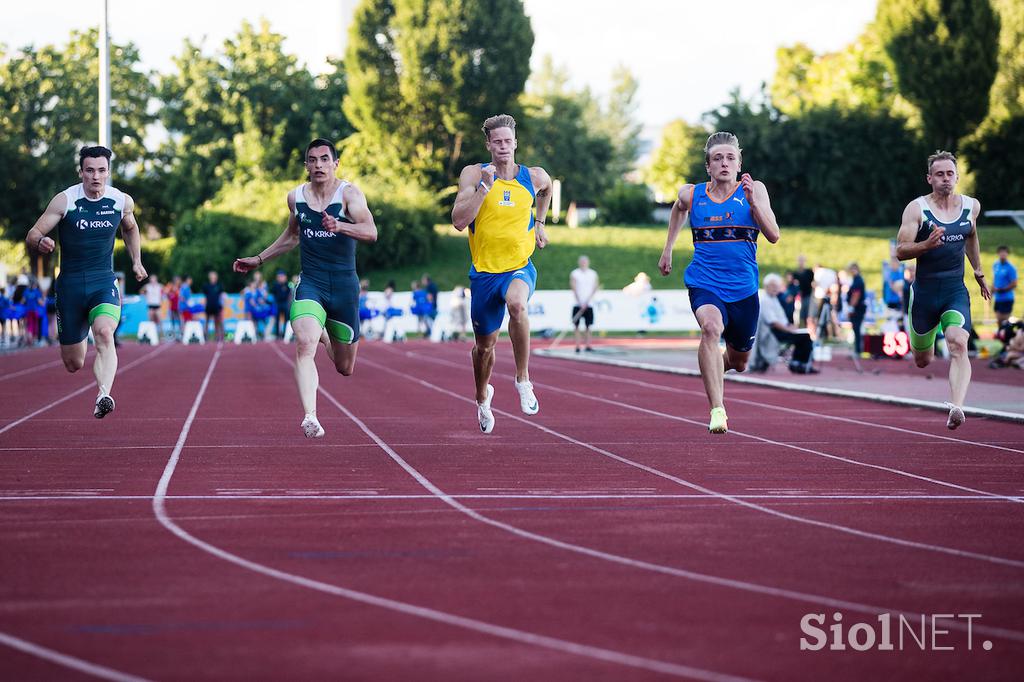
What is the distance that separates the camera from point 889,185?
209 ft

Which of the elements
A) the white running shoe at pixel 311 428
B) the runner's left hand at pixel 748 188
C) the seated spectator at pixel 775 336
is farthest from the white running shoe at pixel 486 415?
the seated spectator at pixel 775 336

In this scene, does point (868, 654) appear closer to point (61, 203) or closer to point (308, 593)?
point (308, 593)

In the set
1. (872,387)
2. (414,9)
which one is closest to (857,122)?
(414,9)

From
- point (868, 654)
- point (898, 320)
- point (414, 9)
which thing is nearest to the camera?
point (868, 654)

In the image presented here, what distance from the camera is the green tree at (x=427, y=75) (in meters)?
62.6

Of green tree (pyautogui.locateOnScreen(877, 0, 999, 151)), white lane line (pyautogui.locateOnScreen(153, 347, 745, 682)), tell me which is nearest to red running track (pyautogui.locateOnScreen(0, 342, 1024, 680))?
white lane line (pyautogui.locateOnScreen(153, 347, 745, 682))

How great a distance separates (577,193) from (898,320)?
70.0 metres

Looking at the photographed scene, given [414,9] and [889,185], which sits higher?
[414,9]

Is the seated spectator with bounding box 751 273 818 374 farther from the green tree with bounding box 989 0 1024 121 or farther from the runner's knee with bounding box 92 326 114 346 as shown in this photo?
the green tree with bounding box 989 0 1024 121

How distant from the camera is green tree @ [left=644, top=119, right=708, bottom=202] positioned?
6506 centimetres

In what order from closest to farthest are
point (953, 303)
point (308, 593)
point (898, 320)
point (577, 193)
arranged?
1. point (308, 593)
2. point (953, 303)
3. point (898, 320)
4. point (577, 193)

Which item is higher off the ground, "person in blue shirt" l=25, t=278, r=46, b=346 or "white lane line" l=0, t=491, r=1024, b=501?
"person in blue shirt" l=25, t=278, r=46, b=346

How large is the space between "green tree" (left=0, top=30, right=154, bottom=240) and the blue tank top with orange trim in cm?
5462

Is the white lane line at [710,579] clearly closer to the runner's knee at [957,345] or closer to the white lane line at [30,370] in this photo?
the runner's knee at [957,345]
